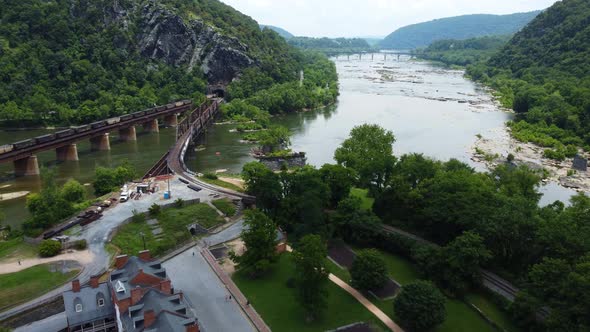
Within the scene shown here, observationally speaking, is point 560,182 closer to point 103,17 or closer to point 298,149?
point 298,149

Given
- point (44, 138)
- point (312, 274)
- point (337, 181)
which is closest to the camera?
point (312, 274)

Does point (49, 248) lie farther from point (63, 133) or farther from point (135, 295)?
point (63, 133)

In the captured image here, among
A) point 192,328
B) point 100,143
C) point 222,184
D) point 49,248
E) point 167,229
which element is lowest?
Answer: point 100,143

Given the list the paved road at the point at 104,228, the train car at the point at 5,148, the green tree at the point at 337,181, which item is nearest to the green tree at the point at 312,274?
the paved road at the point at 104,228

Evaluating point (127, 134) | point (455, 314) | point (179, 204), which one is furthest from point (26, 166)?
point (455, 314)

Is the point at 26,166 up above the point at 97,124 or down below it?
below
